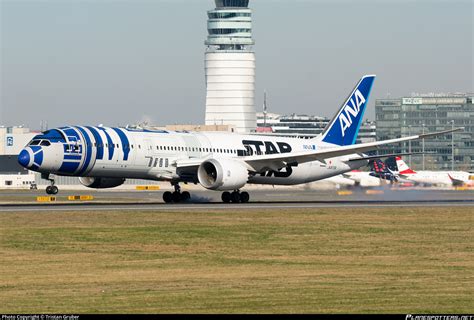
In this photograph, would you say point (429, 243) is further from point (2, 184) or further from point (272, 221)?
point (2, 184)

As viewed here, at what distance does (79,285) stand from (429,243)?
51.6 feet

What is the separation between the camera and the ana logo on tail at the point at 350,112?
72750mm

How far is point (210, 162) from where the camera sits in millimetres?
59125

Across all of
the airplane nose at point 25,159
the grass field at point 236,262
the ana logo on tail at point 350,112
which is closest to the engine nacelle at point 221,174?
the grass field at point 236,262

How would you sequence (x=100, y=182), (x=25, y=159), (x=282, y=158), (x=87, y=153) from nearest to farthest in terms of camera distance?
1. (x=25, y=159)
2. (x=87, y=153)
3. (x=282, y=158)
4. (x=100, y=182)

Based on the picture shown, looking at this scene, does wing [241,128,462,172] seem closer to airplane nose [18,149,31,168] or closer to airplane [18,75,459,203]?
airplane [18,75,459,203]

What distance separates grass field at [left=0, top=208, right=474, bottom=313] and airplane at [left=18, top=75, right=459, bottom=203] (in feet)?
26.3

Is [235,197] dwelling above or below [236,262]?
below

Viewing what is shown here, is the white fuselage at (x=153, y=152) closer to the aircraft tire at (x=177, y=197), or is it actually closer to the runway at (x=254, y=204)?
the runway at (x=254, y=204)

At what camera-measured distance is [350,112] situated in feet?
240

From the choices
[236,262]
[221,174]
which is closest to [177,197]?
[221,174]

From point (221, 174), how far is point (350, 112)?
701 inches

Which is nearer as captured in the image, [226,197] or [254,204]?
[254,204]

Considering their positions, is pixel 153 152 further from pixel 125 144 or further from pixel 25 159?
pixel 25 159
